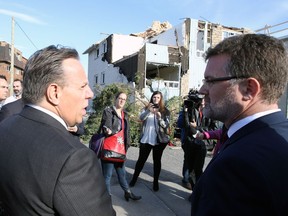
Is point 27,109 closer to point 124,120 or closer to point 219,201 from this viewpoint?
point 219,201

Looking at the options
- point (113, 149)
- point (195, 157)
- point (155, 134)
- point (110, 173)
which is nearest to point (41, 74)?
point (113, 149)

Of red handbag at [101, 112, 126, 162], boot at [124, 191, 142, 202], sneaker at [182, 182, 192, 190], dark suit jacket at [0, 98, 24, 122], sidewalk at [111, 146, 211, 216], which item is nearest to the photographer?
dark suit jacket at [0, 98, 24, 122]

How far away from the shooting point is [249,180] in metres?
1.09

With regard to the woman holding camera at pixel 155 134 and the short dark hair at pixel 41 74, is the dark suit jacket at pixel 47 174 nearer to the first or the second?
the short dark hair at pixel 41 74

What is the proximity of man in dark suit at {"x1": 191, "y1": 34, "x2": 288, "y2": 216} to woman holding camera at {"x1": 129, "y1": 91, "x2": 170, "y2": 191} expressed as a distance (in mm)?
3630

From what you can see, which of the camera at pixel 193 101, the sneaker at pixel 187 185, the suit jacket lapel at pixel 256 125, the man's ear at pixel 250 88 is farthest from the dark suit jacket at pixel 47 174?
the sneaker at pixel 187 185

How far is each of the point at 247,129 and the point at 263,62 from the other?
354 millimetres

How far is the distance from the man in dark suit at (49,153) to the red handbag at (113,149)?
3099 mm

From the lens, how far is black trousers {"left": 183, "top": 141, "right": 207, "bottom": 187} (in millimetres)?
5156

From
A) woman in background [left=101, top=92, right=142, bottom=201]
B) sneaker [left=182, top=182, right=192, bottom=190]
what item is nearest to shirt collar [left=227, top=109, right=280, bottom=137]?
woman in background [left=101, top=92, right=142, bottom=201]

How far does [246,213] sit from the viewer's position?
1067mm

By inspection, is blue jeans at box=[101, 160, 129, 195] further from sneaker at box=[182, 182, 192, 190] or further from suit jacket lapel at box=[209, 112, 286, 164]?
suit jacket lapel at box=[209, 112, 286, 164]

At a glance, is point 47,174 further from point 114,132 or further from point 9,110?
point 114,132

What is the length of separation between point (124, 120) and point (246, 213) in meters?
3.94
